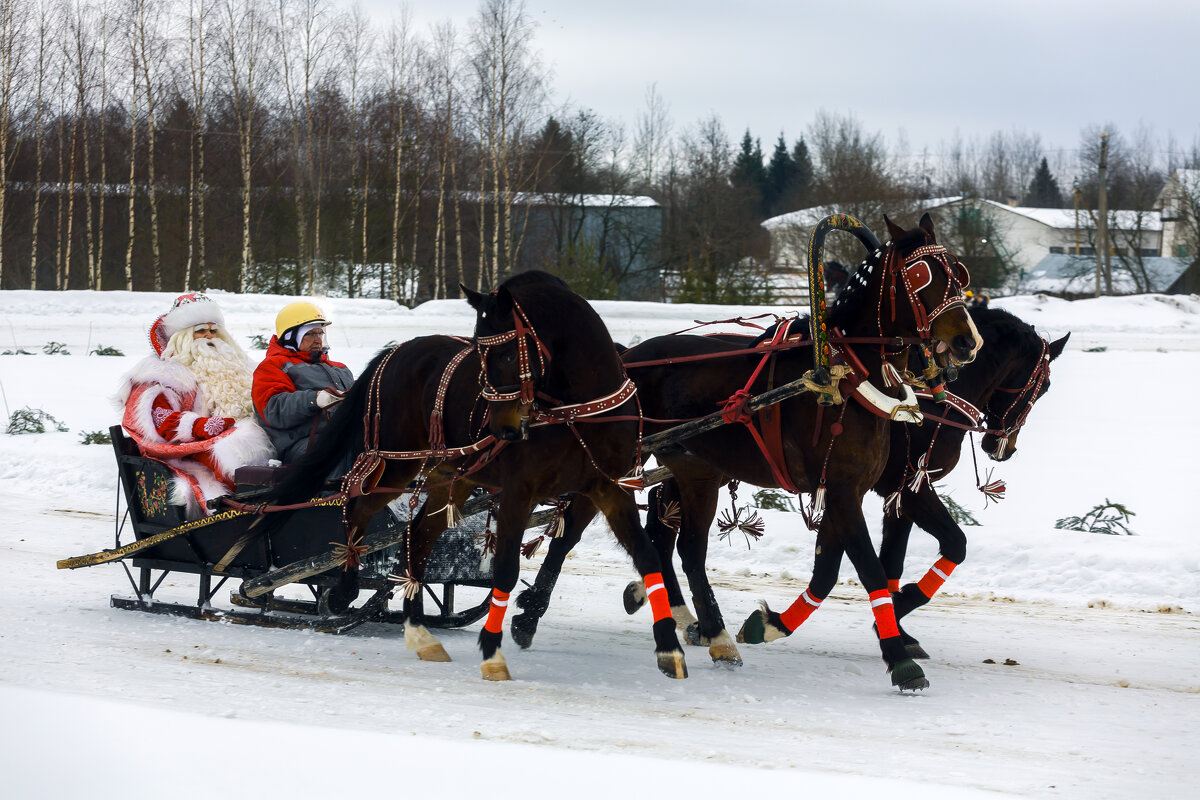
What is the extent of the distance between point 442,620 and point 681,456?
5.36ft

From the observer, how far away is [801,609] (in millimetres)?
5711

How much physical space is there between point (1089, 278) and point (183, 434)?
46013 millimetres

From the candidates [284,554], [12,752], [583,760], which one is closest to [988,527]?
[284,554]

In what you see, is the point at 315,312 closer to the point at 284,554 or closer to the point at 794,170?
the point at 284,554

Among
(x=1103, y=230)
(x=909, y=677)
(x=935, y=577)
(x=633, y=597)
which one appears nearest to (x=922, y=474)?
(x=935, y=577)

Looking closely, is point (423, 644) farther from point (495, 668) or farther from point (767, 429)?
point (767, 429)

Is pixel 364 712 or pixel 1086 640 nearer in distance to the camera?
pixel 364 712

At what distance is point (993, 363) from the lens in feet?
21.0

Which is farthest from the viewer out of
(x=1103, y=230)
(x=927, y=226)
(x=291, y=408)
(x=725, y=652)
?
(x=1103, y=230)

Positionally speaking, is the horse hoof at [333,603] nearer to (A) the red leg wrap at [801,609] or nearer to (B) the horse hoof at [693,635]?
(B) the horse hoof at [693,635]

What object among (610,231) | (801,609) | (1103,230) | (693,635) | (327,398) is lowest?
(693,635)

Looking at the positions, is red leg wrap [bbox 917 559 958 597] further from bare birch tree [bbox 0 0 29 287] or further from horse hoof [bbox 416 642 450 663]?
bare birch tree [bbox 0 0 29 287]

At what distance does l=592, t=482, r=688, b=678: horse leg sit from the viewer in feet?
16.8

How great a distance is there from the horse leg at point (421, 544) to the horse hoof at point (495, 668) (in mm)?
609
